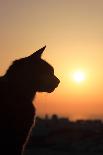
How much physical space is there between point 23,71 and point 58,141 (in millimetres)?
26250

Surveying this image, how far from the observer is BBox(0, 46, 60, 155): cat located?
41.7 ft

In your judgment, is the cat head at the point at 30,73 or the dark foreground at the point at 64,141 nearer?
the cat head at the point at 30,73

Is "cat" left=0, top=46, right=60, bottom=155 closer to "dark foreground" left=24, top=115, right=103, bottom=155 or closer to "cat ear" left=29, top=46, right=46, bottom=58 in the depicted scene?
"cat ear" left=29, top=46, right=46, bottom=58

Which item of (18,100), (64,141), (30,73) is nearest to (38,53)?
(30,73)

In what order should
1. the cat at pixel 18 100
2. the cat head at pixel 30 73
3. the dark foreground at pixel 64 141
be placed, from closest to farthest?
the cat at pixel 18 100 < the cat head at pixel 30 73 < the dark foreground at pixel 64 141

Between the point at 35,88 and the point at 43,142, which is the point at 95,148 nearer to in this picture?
the point at 43,142

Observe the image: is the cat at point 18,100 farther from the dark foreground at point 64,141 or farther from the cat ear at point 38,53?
the dark foreground at point 64,141

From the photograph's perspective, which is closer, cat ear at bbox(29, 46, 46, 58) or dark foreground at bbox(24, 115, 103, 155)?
cat ear at bbox(29, 46, 46, 58)

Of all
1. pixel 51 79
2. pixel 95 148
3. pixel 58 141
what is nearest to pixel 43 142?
pixel 58 141

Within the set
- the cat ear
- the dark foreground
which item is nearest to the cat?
the cat ear

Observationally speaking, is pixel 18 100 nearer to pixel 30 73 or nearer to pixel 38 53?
pixel 30 73

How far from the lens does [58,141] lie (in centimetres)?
3881

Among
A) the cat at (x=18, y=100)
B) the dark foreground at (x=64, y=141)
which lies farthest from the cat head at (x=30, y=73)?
the dark foreground at (x=64, y=141)

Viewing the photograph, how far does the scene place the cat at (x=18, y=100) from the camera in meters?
12.7
